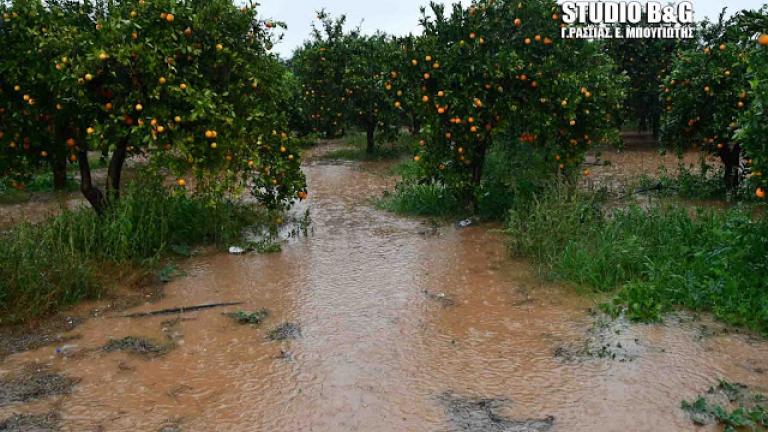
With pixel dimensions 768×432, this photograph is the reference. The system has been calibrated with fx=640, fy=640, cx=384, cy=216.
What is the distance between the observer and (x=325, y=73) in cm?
1662

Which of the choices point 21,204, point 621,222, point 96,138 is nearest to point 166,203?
point 96,138

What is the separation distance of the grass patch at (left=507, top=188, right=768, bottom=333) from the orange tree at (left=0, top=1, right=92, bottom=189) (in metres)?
5.54

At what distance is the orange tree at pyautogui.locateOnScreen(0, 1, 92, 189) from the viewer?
7.21m

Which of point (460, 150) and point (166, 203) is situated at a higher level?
point (460, 150)

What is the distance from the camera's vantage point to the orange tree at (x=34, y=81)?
7.21m

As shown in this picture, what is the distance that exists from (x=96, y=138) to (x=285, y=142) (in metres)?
2.24

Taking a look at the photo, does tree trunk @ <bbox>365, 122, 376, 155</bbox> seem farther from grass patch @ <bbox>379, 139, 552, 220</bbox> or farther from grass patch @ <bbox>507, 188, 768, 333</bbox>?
→ grass patch @ <bbox>507, 188, 768, 333</bbox>

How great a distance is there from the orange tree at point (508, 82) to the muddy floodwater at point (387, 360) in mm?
2521

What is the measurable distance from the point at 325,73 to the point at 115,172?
911 cm

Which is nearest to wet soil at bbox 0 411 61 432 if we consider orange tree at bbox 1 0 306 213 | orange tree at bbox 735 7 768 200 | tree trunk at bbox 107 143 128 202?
orange tree at bbox 1 0 306 213

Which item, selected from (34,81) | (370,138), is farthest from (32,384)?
(370,138)

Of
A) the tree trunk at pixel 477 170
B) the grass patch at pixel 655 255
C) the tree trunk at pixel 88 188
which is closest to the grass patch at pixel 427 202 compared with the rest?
the tree trunk at pixel 477 170

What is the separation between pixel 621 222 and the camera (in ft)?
24.3

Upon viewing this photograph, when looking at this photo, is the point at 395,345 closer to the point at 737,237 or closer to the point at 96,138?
the point at 737,237
